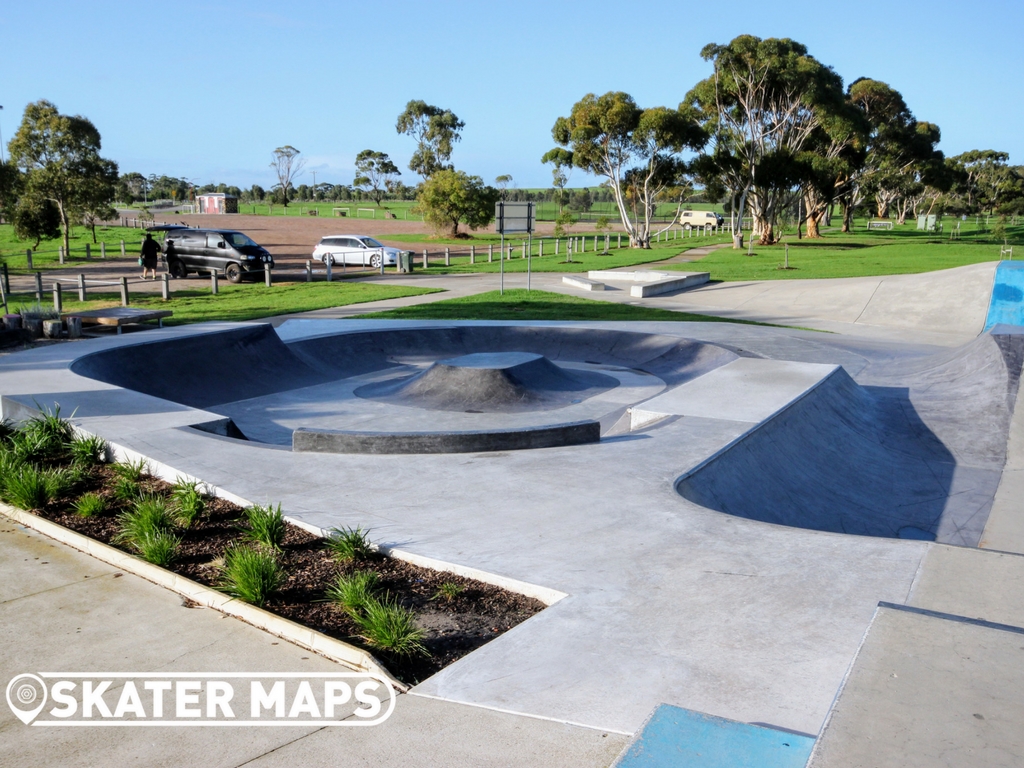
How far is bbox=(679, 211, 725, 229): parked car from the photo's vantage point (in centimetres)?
7250

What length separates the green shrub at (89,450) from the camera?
6902 mm

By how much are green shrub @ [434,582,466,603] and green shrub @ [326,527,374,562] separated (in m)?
0.69

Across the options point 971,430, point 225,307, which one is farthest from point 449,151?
point 971,430

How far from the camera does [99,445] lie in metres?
7.07

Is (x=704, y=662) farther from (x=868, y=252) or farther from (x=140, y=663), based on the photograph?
(x=868, y=252)

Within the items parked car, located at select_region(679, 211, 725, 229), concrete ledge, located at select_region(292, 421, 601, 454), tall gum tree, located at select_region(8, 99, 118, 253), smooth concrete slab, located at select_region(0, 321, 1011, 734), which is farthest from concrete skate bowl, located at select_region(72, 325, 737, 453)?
parked car, located at select_region(679, 211, 725, 229)

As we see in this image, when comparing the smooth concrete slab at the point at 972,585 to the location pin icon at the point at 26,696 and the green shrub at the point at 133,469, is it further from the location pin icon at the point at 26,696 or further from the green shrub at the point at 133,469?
the green shrub at the point at 133,469

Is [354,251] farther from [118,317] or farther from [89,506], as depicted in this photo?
[89,506]

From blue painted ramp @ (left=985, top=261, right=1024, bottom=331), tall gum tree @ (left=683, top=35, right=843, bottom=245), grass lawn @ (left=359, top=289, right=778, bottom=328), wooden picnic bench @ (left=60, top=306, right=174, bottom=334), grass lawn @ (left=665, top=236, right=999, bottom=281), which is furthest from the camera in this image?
tall gum tree @ (left=683, top=35, right=843, bottom=245)

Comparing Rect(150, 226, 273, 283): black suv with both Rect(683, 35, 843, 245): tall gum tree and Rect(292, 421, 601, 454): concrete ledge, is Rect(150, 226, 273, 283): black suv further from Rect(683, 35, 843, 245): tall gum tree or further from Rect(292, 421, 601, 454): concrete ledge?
Rect(683, 35, 843, 245): tall gum tree

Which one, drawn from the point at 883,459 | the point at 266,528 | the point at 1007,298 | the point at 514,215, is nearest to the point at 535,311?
the point at 514,215

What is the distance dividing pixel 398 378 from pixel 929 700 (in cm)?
1079

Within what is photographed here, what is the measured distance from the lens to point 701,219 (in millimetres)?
74375

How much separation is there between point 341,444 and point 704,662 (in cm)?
429
